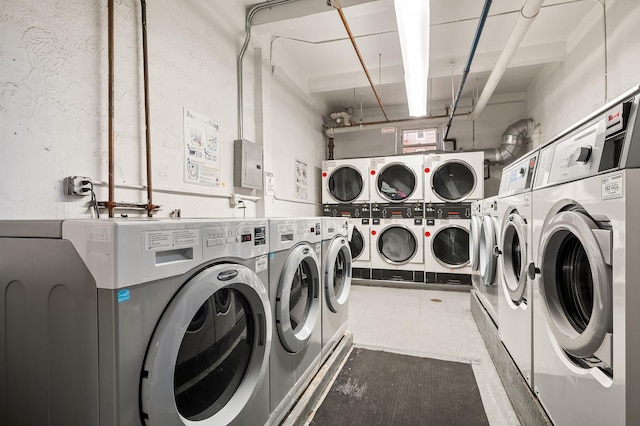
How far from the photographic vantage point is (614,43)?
2.52m

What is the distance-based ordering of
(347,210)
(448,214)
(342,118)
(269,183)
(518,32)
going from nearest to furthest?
(518,32) → (269,183) → (448,214) → (347,210) → (342,118)

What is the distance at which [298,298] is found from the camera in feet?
5.41

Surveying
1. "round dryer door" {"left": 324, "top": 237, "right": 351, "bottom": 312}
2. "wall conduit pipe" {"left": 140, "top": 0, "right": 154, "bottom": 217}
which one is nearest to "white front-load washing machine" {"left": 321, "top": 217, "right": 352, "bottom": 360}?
"round dryer door" {"left": 324, "top": 237, "right": 351, "bottom": 312}

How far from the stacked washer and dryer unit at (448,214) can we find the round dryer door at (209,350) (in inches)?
138

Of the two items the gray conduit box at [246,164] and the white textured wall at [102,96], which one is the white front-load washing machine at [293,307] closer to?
the white textured wall at [102,96]

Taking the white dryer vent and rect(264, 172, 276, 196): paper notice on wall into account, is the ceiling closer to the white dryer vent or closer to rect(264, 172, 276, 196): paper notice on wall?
the white dryer vent

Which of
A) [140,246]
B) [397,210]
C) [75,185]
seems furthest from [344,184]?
[140,246]

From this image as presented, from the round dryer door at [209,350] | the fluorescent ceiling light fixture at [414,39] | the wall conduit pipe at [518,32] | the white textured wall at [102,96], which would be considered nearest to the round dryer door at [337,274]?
the round dryer door at [209,350]

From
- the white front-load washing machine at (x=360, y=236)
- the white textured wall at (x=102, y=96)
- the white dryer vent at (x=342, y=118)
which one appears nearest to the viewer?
the white textured wall at (x=102, y=96)

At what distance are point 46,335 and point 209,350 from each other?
0.44m

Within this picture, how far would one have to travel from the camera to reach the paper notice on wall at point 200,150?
2209mm

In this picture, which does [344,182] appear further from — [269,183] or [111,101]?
[111,101]

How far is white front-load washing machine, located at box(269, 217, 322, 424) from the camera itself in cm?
134

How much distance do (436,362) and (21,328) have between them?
7.19 feet
